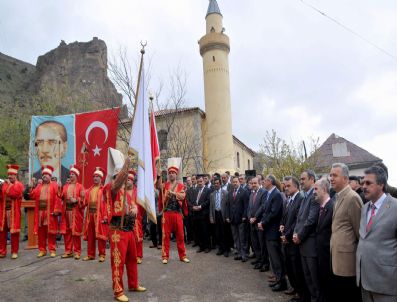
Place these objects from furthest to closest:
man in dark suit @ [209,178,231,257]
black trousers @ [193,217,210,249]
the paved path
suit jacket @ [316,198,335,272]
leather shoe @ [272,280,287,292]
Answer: black trousers @ [193,217,210,249], man in dark suit @ [209,178,231,257], leather shoe @ [272,280,287,292], the paved path, suit jacket @ [316,198,335,272]

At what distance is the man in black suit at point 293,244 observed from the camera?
18.4ft

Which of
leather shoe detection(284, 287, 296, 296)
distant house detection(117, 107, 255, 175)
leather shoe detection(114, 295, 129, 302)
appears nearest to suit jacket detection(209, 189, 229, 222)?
leather shoe detection(284, 287, 296, 296)

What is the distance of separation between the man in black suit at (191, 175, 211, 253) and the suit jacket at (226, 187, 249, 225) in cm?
122

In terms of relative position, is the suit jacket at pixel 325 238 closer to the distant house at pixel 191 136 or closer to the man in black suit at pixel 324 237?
the man in black suit at pixel 324 237

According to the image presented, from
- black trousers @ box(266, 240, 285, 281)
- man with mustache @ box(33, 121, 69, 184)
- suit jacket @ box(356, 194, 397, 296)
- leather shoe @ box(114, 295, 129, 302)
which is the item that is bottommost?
leather shoe @ box(114, 295, 129, 302)

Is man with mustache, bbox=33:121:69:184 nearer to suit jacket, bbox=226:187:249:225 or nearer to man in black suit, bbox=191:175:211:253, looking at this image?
man in black suit, bbox=191:175:211:253

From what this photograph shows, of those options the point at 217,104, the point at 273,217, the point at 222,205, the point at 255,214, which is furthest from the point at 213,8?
the point at 273,217

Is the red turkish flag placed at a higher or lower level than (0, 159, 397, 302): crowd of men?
higher

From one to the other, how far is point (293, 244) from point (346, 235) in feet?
4.89

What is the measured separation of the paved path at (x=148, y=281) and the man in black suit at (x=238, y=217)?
1.16 ft

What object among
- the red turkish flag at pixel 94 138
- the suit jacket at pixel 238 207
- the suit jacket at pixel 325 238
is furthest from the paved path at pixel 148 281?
the red turkish flag at pixel 94 138

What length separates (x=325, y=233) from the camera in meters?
4.85

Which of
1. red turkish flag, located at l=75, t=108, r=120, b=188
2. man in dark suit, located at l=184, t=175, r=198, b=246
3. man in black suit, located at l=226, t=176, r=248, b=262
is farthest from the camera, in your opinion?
red turkish flag, located at l=75, t=108, r=120, b=188

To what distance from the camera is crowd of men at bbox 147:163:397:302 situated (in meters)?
3.65
